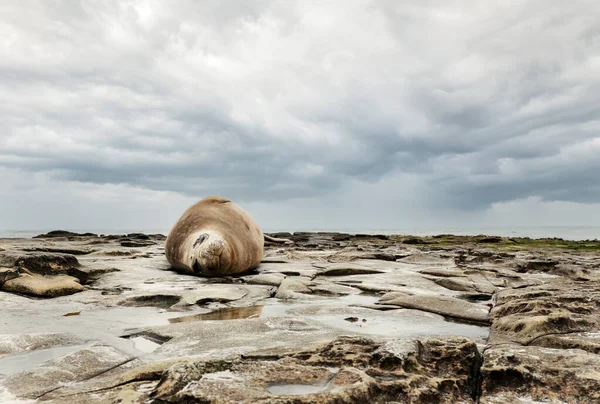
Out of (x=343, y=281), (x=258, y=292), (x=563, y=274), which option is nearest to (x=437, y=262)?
(x=563, y=274)

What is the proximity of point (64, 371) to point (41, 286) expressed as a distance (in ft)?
10.1

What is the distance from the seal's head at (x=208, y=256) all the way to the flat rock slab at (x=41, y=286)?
1997mm

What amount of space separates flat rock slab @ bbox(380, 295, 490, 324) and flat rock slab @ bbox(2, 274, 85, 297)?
342cm

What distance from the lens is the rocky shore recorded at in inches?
72.8

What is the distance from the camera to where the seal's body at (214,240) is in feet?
22.9

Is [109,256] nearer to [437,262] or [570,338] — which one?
[437,262]

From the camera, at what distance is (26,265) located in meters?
5.36

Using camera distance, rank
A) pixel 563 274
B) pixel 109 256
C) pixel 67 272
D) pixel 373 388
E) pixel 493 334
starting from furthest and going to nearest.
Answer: pixel 109 256 → pixel 563 274 → pixel 67 272 → pixel 493 334 → pixel 373 388

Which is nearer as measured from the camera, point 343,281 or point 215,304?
point 215,304

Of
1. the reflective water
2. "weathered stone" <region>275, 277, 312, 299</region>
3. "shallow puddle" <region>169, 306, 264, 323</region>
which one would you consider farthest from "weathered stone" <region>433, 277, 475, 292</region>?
"shallow puddle" <region>169, 306, 264, 323</region>

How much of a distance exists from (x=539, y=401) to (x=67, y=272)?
5531mm

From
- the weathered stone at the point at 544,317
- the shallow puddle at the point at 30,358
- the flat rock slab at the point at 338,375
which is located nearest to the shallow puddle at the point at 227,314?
the shallow puddle at the point at 30,358

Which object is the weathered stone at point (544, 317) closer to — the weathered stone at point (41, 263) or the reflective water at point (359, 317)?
the reflective water at point (359, 317)

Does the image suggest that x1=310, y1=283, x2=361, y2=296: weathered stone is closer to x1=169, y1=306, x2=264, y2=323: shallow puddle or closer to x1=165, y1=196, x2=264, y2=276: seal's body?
x1=169, y1=306, x2=264, y2=323: shallow puddle
